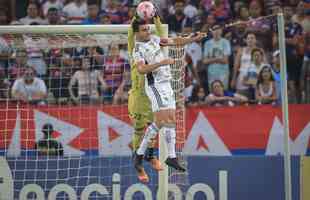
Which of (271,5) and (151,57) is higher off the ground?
(271,5)

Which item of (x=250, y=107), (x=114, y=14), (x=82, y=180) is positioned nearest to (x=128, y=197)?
(x=82, y=180)

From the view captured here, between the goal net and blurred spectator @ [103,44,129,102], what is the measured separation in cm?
2

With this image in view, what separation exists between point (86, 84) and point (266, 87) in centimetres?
308

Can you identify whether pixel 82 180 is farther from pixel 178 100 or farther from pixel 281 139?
pixel 281 139

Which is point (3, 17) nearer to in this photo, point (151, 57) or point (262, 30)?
point (262, 30)

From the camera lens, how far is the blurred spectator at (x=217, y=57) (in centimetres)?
1580

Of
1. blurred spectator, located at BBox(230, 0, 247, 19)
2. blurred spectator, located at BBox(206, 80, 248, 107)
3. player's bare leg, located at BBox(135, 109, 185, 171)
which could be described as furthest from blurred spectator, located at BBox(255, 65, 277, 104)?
player's bare leg, located at BBox(135, 109, 185, 171)

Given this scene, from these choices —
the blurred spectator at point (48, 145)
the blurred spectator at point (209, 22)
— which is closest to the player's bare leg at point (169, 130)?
the blurred spectator at point (48, 145)

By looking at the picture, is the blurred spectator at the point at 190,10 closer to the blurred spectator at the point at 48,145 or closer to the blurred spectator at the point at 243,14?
the blurred spectator at the point at 243,14

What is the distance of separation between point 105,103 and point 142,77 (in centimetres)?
394

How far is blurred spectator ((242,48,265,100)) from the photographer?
1544 centimetres

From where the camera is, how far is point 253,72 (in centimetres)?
1551

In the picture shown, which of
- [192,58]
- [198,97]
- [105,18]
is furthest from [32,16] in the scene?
[198,97]

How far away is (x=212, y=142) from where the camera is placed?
14.8 metres
